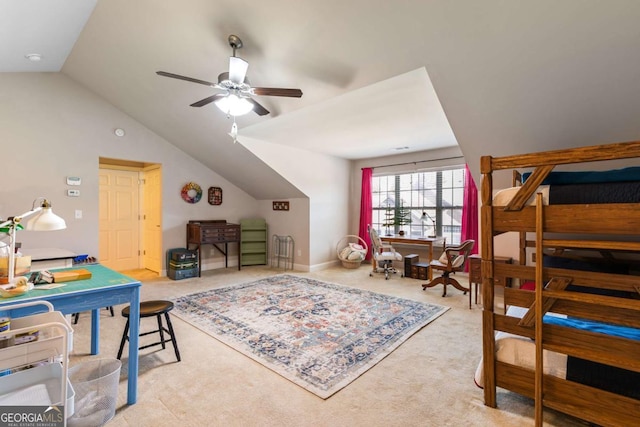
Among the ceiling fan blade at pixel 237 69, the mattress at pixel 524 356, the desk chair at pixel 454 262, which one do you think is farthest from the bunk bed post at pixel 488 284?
the desk chair at pixel 454 262

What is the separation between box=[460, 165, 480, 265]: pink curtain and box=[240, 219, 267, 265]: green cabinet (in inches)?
153

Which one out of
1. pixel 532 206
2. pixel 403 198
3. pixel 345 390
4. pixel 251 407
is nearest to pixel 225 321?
pixel 251 407

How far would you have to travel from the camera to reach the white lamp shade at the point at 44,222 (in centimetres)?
172

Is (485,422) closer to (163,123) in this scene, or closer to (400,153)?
(400,153)

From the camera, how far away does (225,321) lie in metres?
3.20

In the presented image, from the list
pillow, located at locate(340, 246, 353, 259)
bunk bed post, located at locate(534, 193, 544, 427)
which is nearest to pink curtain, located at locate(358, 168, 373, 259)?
pillow, located at locate(340, 246, 353, 259)

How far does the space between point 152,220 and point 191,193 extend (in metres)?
0.90

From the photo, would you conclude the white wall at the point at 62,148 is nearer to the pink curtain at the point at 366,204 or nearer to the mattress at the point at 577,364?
the pink curtain at the point at 366,204

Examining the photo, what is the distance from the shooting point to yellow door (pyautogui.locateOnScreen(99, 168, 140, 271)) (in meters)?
5.41

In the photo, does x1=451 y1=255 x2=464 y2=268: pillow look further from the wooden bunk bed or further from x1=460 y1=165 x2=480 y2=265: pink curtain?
the wooden bunk bed

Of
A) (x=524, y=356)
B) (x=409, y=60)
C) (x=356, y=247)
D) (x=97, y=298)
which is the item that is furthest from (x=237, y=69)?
(x=356, y=247)

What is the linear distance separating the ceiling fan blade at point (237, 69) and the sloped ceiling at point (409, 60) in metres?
0.40

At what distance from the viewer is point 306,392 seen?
1.99 meters

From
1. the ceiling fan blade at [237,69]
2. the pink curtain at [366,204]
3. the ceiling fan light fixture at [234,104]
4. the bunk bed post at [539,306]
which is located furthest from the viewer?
the pink curtain at [366,204]
